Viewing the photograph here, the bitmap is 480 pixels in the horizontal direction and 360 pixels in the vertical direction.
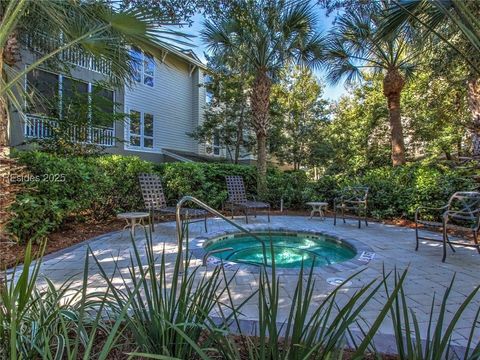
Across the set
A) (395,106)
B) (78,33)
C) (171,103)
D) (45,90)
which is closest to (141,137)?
(171,103)

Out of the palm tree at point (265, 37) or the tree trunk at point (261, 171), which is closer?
the palm tree at point (265, 37)

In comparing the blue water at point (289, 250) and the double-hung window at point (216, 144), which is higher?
the double-hung window at point (216, 144)

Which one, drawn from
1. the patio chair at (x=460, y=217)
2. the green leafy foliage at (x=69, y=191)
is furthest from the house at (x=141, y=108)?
the patio chair at (x=460, y=217)

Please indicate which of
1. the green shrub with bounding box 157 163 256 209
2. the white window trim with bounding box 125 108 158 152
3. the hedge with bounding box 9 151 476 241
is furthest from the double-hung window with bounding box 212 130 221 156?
the hedge with bounding box 9 151 476 241

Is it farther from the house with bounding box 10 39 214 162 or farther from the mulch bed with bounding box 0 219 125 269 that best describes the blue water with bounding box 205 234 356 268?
the house with bounding box 10 39 214 162

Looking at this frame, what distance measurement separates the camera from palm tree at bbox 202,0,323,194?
29.7 feet

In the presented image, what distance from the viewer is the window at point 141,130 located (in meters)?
14.1

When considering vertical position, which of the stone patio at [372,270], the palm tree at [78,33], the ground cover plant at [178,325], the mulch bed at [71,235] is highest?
the palm tree at [78,33]

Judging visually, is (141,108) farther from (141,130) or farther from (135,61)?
(135,61)

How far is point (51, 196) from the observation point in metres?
5.71

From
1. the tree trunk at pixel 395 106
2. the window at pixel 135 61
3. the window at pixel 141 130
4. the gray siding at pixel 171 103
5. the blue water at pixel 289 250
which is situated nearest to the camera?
the blue water at pixel 289 250

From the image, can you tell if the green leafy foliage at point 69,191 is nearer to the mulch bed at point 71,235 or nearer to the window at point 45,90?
the mulch bed at point 71,235

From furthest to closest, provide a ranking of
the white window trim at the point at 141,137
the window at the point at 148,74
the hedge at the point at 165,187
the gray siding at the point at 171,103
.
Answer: the window at the point at 148,74
the gray siding at the point at 171,103
the white window trim at the point at 141,137
the hedge at the point at 165,187

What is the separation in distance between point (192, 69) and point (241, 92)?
4.10m
